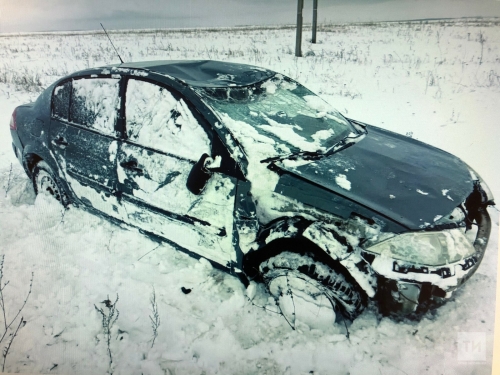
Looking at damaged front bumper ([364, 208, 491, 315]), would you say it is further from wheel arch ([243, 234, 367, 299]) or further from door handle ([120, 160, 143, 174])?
door handle ([120, 160, 143, 174])

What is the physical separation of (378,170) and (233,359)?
1.28 metres

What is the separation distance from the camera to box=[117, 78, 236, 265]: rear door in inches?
65.1

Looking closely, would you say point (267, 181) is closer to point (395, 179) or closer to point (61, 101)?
point (395, 179)

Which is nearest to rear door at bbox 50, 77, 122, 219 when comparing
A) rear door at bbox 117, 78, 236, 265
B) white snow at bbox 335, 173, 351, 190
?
rear door at bbox 117, 78, 236, 265

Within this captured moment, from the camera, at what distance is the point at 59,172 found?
225cm

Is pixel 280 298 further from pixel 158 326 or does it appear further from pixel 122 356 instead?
pixel 122 356

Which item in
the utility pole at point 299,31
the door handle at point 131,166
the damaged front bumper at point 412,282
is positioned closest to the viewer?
the damaged front bumper at point 412,282

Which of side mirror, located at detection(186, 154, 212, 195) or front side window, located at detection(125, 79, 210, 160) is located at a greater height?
front side window, located at detection(125, 79, 210, 160)

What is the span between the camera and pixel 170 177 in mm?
1749

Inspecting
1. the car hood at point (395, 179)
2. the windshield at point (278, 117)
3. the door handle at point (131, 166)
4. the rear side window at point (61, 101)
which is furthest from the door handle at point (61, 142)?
the car hood at point (395, 179)

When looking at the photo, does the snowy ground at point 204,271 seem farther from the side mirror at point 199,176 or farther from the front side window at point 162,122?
the front side window at point 162,122

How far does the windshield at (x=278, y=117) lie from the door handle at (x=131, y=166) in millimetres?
562

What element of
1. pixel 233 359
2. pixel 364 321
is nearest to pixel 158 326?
pixel 233 359

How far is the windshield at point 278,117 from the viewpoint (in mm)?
1703
